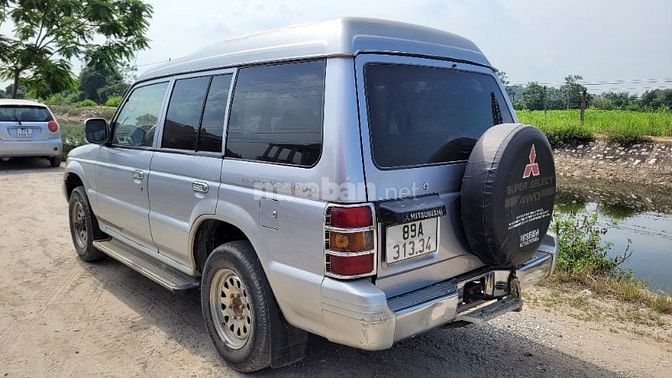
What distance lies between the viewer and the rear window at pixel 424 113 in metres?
2.64

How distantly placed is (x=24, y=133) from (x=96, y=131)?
866cm

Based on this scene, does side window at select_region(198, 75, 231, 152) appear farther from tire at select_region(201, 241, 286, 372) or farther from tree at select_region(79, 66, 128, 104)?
tree at select_region(79, 66, 128, 104)

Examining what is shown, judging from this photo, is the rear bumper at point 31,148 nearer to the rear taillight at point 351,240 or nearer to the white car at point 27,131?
the white car at point 27,131

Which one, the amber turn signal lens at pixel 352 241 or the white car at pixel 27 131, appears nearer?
the amber turn signal lens at pixel 352 241

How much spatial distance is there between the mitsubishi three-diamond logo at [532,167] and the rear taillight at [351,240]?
3.19 feet

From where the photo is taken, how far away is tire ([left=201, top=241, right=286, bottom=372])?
9.46ft

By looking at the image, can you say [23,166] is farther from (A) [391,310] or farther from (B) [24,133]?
(A) [391,310]

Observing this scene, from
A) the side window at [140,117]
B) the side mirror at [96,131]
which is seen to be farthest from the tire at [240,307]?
the side mirror at [96,131]

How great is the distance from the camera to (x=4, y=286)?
4652 mm

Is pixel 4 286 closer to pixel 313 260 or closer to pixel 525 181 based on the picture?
pixel 313 260

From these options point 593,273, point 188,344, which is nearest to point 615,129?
point 593,273

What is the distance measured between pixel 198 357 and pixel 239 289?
23.5 inches

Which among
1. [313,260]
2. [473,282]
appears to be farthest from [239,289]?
[473,282]

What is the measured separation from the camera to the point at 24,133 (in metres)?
11.7
